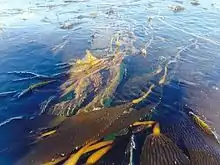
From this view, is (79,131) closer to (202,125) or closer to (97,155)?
(97,155)

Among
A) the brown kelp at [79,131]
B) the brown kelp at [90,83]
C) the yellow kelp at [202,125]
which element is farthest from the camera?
the brown kelp at [90,83]

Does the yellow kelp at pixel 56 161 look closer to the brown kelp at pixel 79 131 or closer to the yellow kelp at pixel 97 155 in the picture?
the brown kelp at pixel 79 131

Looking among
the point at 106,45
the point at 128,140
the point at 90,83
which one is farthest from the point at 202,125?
the point at 106,45

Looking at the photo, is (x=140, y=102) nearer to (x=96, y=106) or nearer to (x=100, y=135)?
(x=96, y=106)

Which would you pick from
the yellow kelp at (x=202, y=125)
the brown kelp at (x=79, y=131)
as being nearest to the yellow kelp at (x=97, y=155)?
the brown kelp at (x=79, y=131)

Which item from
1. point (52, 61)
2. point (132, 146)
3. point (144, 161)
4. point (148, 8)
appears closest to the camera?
point (144, 161)

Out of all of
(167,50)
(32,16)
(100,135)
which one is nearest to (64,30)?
(32,16)

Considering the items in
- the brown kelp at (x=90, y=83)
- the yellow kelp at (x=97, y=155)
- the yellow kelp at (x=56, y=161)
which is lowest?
the yellow kelp at (x=56, y=161)

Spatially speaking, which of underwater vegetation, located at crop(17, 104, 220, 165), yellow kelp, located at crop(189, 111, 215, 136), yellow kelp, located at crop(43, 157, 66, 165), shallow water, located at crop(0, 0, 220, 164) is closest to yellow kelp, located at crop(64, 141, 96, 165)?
underwater vegetation, located at crop(17, 104, 220, 165)

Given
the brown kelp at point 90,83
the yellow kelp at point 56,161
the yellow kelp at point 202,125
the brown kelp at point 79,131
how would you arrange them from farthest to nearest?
1. the brown kelp at point 90,83
2. the yellow kelp at point 202,125
3. the brown kelp at point 79,131
4. the yellow kelp at point 56,161
